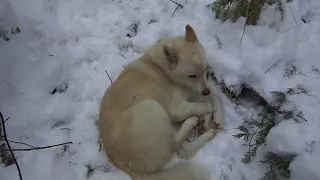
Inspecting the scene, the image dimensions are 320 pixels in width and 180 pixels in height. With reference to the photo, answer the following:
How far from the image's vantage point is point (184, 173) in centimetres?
323

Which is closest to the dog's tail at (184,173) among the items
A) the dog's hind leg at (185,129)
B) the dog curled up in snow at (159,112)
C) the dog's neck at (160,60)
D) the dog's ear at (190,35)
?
the dog curled up in snow at (159,112)

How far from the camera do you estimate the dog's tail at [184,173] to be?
3.20 metres

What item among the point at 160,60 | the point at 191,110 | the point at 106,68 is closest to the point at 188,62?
the point at 160,60

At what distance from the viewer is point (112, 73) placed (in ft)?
13.5

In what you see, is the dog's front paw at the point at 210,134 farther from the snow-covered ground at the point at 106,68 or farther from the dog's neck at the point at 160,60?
the dog's neck at the point at 160,60

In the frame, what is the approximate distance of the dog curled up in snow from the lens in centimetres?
323

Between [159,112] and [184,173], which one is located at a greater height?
[159,112]

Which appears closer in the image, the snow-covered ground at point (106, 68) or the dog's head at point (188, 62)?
the snow-covered ground at point (106, 68)

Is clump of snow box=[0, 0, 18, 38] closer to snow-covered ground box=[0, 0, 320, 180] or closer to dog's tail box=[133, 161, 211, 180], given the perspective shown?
snow-covered ground box=[0, 0, 320, 180]

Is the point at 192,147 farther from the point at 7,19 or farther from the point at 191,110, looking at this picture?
the point at 7,19

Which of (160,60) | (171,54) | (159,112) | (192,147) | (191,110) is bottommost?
(192,147)

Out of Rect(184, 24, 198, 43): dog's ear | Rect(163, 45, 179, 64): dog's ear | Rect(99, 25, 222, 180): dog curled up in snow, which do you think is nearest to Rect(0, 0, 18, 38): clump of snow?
Rect(99, 25, 222, 180): dog curled up in snow

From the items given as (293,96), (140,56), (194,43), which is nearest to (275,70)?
(293,96)

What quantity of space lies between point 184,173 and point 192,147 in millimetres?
344
